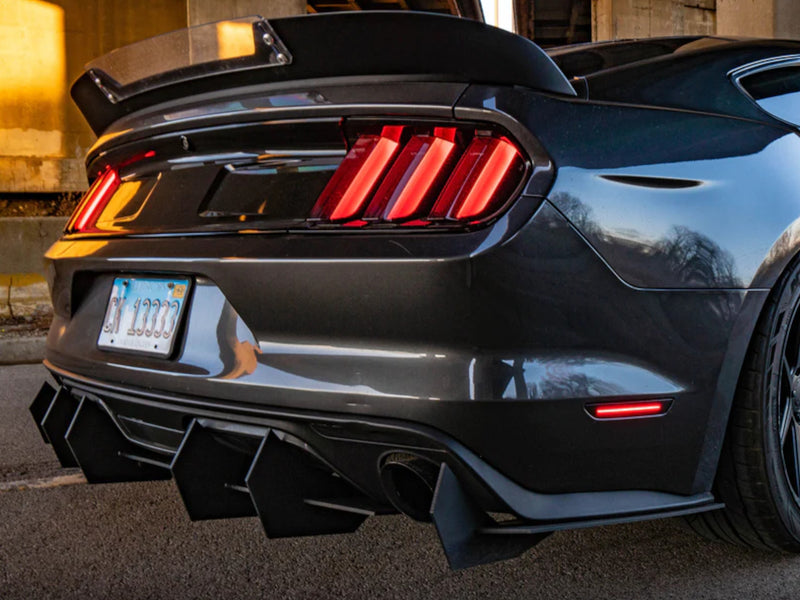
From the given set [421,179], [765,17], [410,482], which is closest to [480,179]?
[421,179]

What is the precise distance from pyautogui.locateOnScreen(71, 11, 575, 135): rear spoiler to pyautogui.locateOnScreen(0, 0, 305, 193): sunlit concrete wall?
399 inches

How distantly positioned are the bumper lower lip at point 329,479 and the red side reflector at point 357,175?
447 millimetres

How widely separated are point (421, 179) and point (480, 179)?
0.43 ft

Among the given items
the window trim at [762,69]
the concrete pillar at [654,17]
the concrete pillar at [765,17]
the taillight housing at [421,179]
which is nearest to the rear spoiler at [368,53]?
the taillight housing at [421,179]

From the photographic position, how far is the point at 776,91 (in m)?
2.60

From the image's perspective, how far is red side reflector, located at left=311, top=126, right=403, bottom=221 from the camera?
2.12 metres

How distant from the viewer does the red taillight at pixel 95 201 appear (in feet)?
9.39

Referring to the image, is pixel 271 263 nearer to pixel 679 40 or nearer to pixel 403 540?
pixel 403 540

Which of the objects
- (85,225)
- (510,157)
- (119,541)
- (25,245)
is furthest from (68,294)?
(25,245)

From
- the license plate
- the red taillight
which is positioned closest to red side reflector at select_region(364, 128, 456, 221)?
the license plate

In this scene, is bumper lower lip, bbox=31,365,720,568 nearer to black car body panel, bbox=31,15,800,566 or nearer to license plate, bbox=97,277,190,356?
black car body panel, bbox=31,15,800,566

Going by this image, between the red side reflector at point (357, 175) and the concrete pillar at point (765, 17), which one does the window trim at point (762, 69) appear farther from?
the concrete pillar at point (765, 17)

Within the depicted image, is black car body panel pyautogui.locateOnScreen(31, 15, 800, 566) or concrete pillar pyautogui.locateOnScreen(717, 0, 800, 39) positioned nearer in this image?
black car body panel pyautogui.locateOnScreen(31, 15, 800, 566)

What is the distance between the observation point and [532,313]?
1.99 meters
